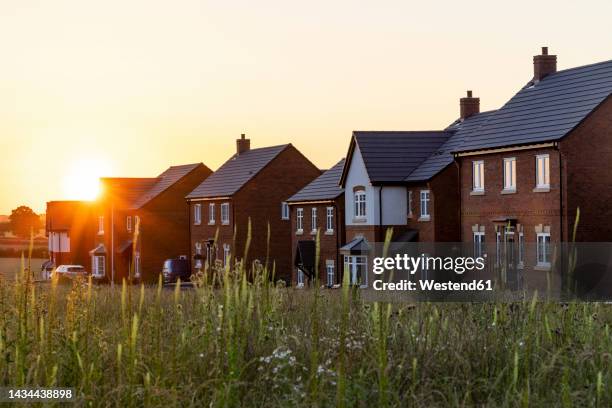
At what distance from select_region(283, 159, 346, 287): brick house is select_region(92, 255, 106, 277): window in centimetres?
2801

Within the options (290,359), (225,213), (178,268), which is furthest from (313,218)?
(290,359)

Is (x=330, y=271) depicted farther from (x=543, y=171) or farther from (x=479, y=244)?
(x=543, y=171)

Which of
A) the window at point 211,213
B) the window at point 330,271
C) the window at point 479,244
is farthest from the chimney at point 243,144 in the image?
the window at point 479,244

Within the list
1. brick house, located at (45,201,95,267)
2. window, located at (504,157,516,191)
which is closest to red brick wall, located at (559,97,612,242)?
window, located at (504,157,516,191)

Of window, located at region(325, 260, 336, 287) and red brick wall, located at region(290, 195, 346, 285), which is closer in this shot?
red brick wall, located at region(290, 195, 346, 285)

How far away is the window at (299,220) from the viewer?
5725 cm

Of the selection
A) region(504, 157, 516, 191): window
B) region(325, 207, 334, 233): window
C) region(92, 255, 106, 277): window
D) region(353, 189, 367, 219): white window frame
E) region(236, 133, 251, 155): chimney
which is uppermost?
region(236, 133, 251, 155): chimney

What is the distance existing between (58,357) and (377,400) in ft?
9.00

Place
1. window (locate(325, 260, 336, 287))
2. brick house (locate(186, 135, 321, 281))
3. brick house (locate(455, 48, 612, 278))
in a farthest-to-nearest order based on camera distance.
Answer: brick house (locate(186, 135, 321, 281)) < window (locate(325, 260, 336, 287)) < brick house (locate(455, 48, 612, 278))

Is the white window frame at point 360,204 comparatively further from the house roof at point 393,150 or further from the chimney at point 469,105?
the chimney at point 469,105

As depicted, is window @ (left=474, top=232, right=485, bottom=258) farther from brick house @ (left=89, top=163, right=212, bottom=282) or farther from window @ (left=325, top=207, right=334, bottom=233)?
brick house @ (left=89, top=163, right=212, bottom=282)

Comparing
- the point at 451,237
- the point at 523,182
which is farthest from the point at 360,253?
the point at 523,182

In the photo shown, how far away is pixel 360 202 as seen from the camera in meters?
50.2

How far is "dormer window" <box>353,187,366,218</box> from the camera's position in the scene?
50.0m
